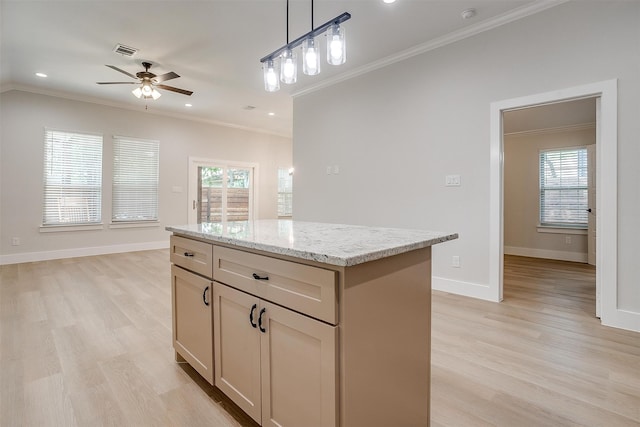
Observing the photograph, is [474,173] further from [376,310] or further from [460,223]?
[376,310]

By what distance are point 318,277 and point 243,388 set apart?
2.53ft

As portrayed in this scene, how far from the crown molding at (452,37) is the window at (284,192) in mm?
4035

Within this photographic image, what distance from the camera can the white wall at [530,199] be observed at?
5543mm

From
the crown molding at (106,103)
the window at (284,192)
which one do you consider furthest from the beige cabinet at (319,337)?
the window at (284,192)

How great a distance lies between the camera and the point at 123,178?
19.5ft

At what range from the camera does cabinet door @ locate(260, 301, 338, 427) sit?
3.38 ft

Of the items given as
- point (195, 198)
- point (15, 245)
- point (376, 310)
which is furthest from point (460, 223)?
point (15, 245)

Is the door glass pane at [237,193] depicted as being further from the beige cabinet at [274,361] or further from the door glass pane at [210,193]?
the beige cabinet at [274,361]

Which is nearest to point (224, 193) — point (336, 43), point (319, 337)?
point (336, 43)

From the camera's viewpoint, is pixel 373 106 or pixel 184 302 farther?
pixel 373 106

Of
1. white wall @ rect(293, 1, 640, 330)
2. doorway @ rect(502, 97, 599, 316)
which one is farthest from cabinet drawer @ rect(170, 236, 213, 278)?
doorway @ rect(502, 97, 599, 316)

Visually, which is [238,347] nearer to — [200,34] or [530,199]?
[200,34]

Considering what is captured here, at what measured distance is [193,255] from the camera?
1.76m

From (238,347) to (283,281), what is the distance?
1.63ft
